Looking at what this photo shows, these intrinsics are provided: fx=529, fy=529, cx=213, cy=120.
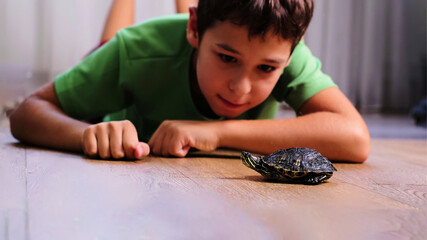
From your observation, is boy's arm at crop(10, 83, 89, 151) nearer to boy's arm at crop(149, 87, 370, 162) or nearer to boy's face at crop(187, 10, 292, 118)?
boy's arm at crop(149, 87, 370, 162)

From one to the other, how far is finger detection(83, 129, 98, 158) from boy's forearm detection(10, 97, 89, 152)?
77 mm

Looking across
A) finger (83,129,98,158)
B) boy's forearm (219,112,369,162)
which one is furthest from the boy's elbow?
finger (83,129,98,158)

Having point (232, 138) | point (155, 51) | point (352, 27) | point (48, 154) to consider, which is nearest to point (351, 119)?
point (232, 138)

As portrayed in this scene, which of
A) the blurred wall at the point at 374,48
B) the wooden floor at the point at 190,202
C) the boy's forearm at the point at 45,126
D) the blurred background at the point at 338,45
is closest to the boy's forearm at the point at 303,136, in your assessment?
the wooden floor at the point at 190,202

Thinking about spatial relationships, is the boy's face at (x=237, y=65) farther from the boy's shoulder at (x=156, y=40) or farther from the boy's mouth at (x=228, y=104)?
the boy's shoulder at (x=156, y=40)

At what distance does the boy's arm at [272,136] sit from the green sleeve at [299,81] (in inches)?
4.5

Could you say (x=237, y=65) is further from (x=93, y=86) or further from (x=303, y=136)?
(x=93, y=86)

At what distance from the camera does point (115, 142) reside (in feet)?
3.83

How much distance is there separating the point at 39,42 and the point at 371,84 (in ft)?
8.16

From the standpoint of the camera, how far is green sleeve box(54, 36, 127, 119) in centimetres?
150

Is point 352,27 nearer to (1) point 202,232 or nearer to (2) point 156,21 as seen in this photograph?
(2) point 156,21

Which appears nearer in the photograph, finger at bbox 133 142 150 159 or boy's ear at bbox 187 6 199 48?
finger at bbox 133 142 150 159

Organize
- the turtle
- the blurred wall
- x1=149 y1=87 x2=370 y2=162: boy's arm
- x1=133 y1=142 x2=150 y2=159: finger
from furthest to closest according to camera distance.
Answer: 1. the blurred wall
2. x1=149 y1=87 x2=370 y2=162: boy's arm
3. x1=133 y1=142 x2=150 y2=159: finger
4. the turtle

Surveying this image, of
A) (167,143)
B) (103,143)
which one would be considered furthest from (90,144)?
(167,143)
